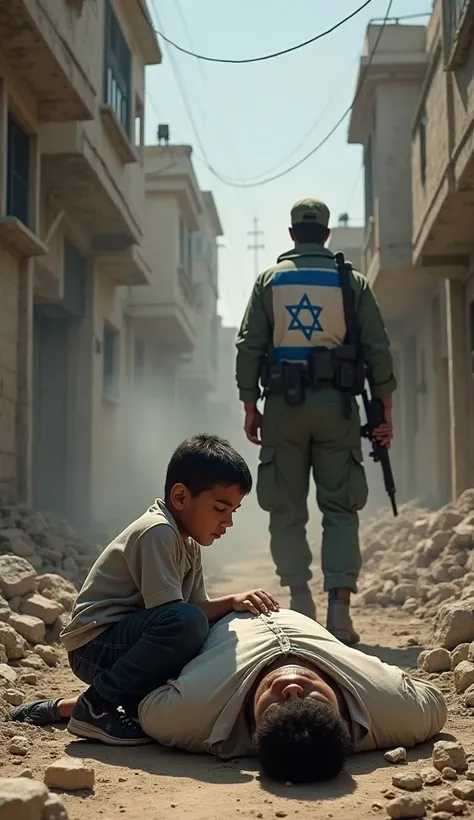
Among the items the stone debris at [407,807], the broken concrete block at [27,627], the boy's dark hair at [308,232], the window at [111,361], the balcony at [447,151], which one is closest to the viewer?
the stone debris at [407,807]

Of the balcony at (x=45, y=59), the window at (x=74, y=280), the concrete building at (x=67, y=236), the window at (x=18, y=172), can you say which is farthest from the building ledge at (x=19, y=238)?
the window at (x=74, y=280)

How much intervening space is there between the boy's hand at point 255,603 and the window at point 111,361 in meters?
9.44

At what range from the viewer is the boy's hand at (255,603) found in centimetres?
293

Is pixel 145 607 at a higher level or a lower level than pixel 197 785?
higher

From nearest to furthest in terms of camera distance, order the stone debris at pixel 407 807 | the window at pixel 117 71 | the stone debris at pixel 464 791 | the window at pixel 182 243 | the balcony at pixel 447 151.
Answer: the stone debris at pixel 407 807, the stone debris at pixel 464 791, the balcony at pixel 447 151, the window at pixel 117 71, the window at pixel 182 243

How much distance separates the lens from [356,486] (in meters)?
4.46

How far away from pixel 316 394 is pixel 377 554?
4685mm

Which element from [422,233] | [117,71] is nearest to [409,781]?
[422,233]

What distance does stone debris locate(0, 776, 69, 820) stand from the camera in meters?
1.66

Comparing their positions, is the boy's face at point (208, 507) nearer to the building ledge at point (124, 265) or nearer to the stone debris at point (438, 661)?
the stone debris at point (438, 661)

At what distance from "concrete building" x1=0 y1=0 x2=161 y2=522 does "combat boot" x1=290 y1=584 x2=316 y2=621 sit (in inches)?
123

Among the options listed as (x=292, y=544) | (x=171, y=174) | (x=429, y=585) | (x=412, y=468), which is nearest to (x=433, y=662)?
(x=292, y=544)

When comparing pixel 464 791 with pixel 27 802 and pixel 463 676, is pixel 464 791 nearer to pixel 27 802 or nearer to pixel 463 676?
pixel 27 802

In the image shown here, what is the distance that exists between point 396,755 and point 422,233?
24.7 feet
